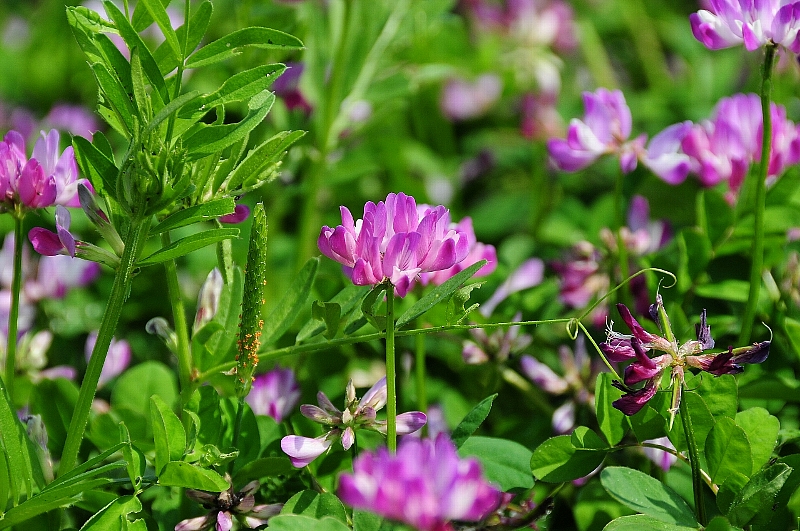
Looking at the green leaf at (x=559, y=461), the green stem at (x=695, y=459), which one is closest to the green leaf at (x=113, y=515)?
the green leaf at (x=559, y=461)

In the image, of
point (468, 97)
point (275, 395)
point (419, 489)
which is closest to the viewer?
point (419, 489)

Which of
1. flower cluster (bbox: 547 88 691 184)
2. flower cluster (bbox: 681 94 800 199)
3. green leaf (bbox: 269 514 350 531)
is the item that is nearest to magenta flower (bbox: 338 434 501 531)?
green leaf (bbox: 269 514 350 531)

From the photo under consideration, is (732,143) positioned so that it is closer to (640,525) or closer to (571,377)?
(571,377)

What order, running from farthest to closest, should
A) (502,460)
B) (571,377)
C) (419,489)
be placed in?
(571,377) → (502,460) → (419,489)

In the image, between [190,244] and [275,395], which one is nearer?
[190,244]

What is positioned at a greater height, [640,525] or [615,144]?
[615,144]

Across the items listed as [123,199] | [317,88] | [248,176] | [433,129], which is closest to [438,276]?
[248,176]

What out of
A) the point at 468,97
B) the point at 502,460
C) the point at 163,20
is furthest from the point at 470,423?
the point at 468,97
